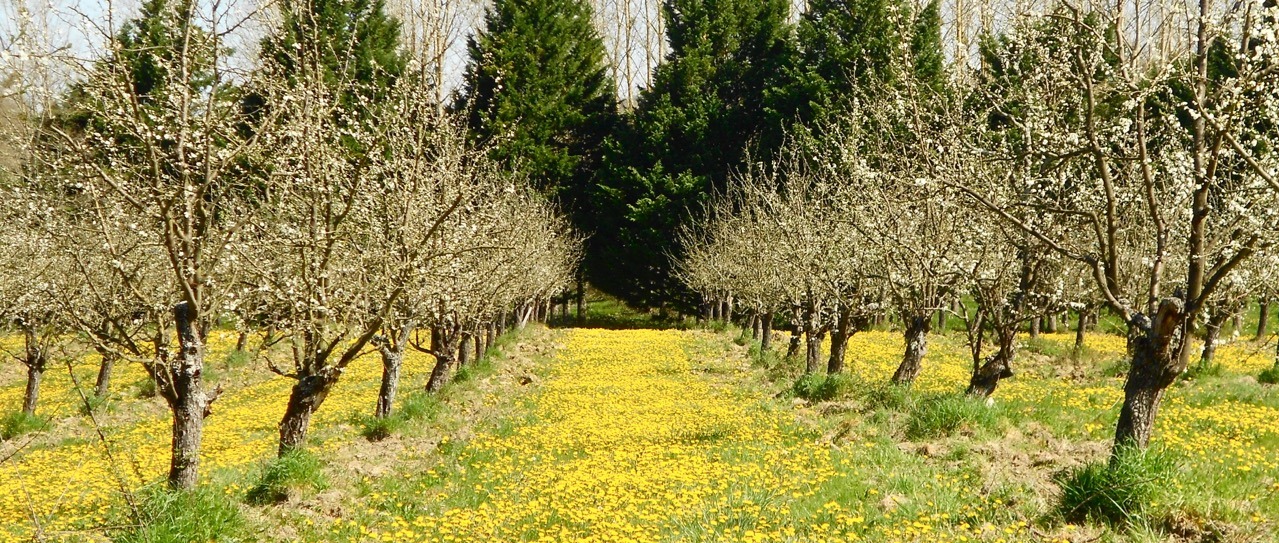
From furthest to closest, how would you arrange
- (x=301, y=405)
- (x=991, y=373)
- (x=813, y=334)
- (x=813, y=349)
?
(x=813, y=334) < (x=813, y=349) < (x=991, y=373) < (x=301, y=405)

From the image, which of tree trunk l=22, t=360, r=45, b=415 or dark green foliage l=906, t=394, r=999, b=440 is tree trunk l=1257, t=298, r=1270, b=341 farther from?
tree trunk l=22, t=360, r=45, b=415

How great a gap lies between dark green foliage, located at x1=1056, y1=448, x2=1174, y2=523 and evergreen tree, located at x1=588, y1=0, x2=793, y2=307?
1330 inches

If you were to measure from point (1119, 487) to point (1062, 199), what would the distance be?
227 inches

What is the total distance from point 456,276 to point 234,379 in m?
12.1

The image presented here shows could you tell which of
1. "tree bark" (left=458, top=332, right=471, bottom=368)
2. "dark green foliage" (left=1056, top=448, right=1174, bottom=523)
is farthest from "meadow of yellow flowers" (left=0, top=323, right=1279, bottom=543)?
"tree bark" (left=458, top=332, right=471, bottom=368)

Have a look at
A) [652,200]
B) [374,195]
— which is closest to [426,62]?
[374,195]

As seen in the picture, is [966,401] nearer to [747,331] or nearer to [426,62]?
[426,62]

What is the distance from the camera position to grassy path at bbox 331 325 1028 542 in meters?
8.02

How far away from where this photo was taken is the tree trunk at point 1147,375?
7680 millimetres

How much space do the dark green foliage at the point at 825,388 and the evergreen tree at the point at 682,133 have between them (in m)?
25.3

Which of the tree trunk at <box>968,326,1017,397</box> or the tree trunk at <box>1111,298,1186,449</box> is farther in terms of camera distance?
the tree trunk at <box>968,326,1017,397</box>

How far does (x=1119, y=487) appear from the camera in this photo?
7316 mm

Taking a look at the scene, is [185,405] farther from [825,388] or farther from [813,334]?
[813,334]

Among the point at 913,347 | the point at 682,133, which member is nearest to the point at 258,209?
the point at 913,347
